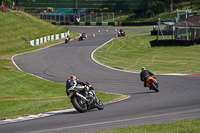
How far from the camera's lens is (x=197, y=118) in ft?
36.5

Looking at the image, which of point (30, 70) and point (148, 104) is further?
point (30, 70)

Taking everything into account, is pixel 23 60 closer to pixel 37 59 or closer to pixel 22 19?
pixel 37 59

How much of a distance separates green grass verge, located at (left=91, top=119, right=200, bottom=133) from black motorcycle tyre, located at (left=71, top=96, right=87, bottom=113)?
3.42 metres

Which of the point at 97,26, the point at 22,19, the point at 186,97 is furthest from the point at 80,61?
the point at 97,26

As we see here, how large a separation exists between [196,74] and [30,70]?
15.2m

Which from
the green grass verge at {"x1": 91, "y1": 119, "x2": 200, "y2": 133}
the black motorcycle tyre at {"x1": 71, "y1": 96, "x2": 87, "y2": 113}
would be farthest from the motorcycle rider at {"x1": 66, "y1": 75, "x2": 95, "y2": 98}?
the green grass verge at {"x1": 91, "y1": 119, "x2": 200, "y2": 133}

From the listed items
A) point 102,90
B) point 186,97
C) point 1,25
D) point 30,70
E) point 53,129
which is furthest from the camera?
point 1,25

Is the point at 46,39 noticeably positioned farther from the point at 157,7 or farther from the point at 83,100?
the point at 157,7

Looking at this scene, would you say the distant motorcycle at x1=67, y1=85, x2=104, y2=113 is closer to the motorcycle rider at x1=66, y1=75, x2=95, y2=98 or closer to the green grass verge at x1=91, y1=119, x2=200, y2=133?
the motorcycle rider at x1=66, y1=75, x2=95, y2=98

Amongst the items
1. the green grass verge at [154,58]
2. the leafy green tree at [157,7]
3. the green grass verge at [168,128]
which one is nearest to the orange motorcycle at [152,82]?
the green grass verge at [168,128]

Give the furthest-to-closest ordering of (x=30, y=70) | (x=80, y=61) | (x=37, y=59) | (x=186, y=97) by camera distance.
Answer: (x=37, y=59), (x=80, y=61), (x=30, y=70), (x=186, y=97)

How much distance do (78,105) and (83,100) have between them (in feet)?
1.04

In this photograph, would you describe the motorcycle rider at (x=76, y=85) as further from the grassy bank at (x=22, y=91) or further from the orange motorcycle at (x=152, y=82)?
the orange motorcycle at (x=152, y=82)

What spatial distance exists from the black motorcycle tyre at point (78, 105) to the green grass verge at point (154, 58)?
53.4 feet
